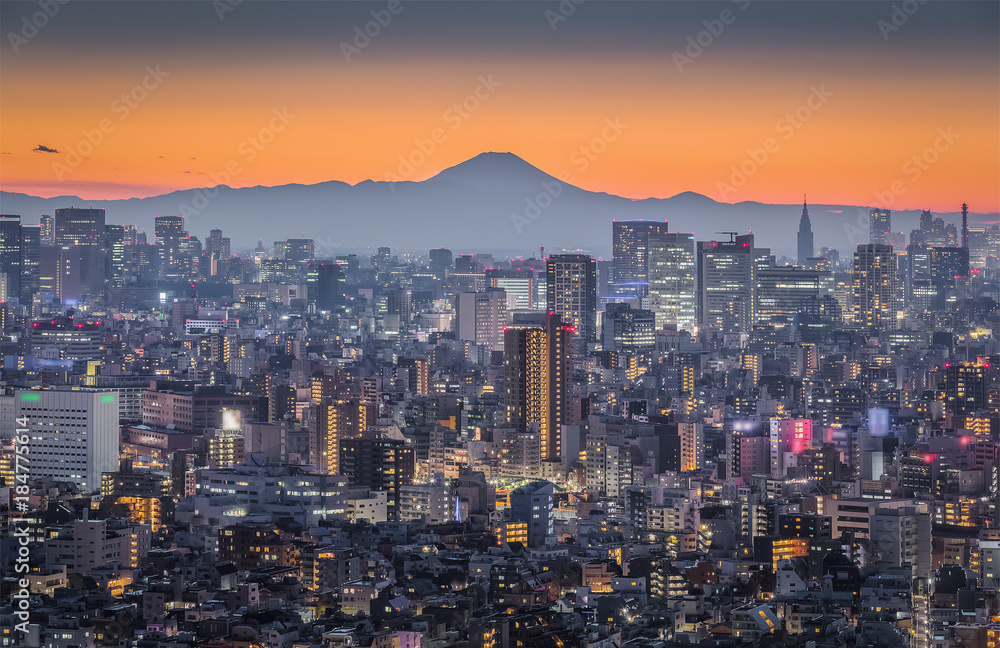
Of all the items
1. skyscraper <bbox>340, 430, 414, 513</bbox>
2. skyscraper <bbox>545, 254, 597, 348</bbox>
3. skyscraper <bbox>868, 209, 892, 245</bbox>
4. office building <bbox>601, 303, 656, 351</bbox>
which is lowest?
skyscraper <bbox>340, 430, 414, 513</bbox>

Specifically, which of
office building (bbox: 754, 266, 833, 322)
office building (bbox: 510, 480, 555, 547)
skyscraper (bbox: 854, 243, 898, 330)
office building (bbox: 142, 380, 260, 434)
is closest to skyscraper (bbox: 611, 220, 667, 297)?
office building (bbox: 754, 266, 833, 322)

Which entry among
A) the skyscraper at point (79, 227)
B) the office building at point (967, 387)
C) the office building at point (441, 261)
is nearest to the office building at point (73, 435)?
the office building at point (967, 387)

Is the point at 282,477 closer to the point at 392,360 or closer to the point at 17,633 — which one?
the point at 17,633

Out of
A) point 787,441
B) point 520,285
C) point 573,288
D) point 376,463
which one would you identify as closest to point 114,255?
point 520,285

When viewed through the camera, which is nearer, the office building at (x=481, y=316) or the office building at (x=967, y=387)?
the office building at (x=967, y=387)

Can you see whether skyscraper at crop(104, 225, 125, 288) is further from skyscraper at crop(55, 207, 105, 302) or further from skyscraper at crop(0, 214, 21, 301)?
skyscraper at crop(0, 214, 21, 301)

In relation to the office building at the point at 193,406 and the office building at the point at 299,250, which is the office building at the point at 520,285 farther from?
the office building at the point at 193,406

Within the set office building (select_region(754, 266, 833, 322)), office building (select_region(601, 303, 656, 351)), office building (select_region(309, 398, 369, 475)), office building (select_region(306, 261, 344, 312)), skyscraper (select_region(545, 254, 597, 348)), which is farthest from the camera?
office building (select_region(306, 261, 344, 312))

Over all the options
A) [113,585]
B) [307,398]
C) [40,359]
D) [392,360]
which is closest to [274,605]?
[113,585]
